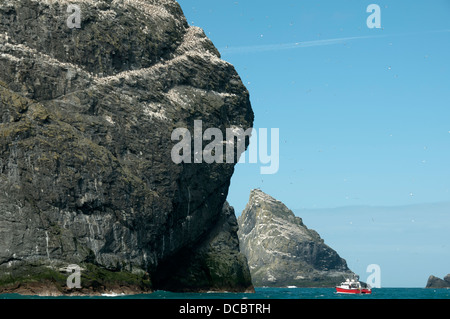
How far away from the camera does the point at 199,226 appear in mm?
113188

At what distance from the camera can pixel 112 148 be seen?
333 ft

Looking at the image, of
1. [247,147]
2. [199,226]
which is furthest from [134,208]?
[247,147]

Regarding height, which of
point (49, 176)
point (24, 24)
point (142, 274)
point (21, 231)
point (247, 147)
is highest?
point (24, 24)

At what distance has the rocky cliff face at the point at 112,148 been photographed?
304 feet

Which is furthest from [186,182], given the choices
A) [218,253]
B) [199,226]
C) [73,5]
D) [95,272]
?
[73,5]

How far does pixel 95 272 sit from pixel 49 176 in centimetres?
1477

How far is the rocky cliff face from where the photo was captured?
92.8 m

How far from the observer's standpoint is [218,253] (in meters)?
118
